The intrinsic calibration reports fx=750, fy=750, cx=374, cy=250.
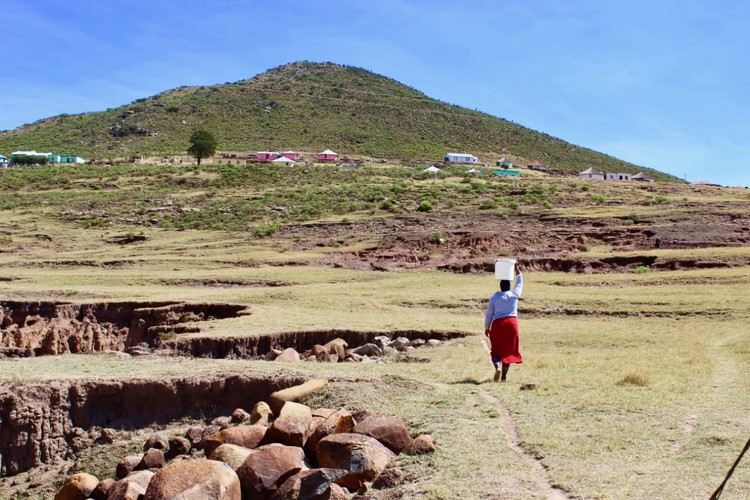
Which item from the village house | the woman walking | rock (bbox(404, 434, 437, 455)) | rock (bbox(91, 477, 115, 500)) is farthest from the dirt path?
the village house

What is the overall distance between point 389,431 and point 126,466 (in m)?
4.38

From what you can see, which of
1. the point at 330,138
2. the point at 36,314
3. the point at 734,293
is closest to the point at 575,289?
the point at 734,293

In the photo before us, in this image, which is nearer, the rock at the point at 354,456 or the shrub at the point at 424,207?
the rock at the point at 354,456

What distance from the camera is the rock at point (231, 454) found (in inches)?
384

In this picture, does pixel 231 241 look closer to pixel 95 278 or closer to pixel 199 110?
pixel 95 278

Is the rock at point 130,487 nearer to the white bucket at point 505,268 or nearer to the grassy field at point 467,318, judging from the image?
the grassy field at point 467,318

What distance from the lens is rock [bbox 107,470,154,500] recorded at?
31.7 feet

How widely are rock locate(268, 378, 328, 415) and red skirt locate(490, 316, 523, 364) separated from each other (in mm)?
2970

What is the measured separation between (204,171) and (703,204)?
4148 centimetres

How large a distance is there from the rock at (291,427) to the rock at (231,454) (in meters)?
0.42

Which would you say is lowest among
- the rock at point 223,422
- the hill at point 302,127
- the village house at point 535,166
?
the rock at point 223,422

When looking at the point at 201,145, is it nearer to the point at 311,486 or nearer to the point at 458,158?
the point at 458,158

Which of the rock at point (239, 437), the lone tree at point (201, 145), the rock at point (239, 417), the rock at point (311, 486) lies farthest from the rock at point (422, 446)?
the lone tree at point (201, 145)

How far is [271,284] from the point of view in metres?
29.9
